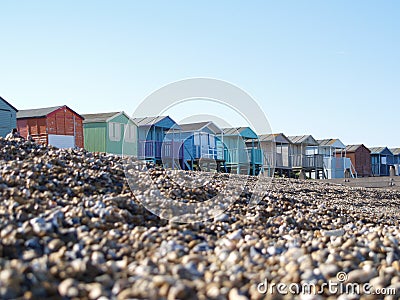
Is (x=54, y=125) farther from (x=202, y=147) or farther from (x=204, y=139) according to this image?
(x=204, y=139)

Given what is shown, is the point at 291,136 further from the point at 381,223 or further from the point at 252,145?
the point at 381,223

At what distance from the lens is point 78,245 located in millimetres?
3143

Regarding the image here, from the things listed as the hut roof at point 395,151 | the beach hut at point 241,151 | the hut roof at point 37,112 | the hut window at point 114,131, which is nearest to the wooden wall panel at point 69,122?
the hut roof at point 37,112

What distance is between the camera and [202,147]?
25.1 m

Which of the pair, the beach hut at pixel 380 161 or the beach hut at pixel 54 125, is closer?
the beach hut at pixel 54 125

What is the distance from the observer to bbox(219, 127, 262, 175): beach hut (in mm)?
27383

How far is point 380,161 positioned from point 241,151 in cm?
2258

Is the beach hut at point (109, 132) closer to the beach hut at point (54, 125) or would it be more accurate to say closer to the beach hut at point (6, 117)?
the beach hut at point (54, 125)

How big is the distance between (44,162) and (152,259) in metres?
3.21

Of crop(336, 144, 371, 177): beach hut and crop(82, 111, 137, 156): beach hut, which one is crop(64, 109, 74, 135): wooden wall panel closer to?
crop(82, 111, 137, 156): beach hut

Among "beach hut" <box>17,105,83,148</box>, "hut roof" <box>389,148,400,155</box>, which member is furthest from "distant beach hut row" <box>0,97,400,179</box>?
"hut roof" <box>389,148,400,155</box>

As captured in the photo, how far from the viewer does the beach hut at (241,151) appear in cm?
2738

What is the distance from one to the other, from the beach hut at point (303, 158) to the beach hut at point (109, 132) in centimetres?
1248

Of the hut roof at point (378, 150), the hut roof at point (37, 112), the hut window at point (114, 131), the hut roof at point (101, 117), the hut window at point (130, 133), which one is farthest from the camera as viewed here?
the hut roof at point (378, 150)
